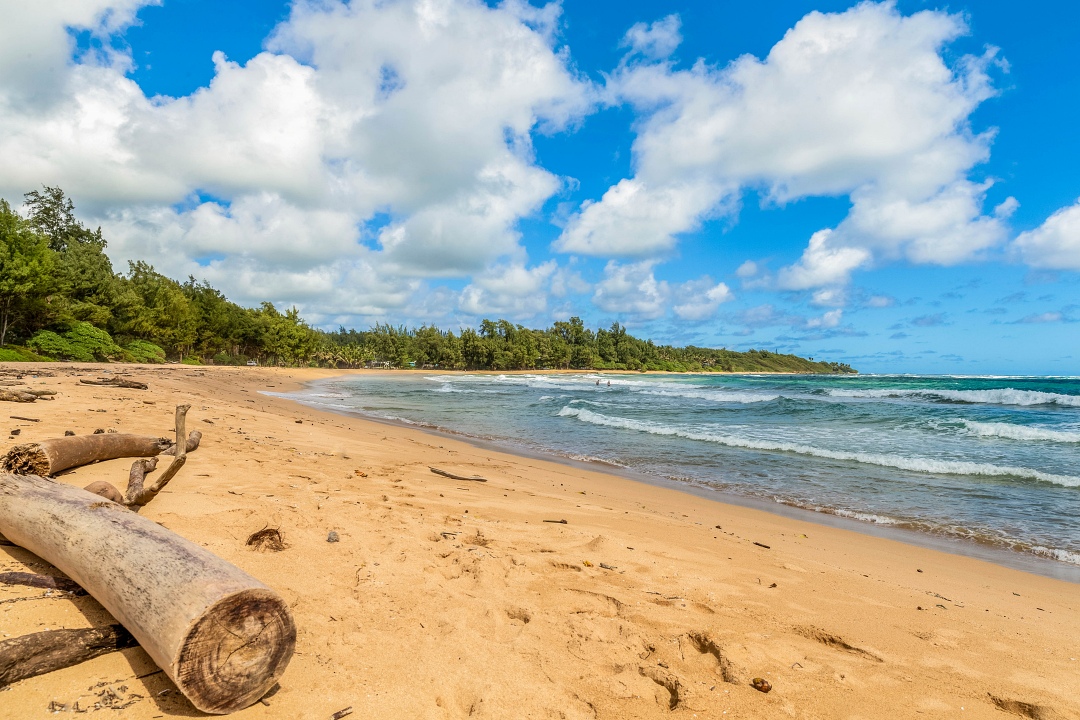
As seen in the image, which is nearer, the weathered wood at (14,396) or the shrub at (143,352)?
the weathered wood at (14,396)

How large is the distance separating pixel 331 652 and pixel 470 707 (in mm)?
781

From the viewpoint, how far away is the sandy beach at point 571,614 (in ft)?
7.89

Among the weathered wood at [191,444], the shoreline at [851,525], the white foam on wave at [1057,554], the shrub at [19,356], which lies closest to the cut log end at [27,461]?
the weathered wood at [191,444]

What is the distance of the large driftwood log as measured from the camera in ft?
6.54

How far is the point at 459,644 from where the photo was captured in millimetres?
2820

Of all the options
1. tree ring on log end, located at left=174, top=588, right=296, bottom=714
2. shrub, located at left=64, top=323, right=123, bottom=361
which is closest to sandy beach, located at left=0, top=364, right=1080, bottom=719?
tree ring on log end, located at left=174, top=588, right=296, bottom=714

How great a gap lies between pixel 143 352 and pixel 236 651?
52438mm

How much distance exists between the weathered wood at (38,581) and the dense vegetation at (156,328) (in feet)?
119

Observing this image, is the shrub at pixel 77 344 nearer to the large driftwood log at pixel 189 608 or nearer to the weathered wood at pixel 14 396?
the weathered wood at pixel 14 396

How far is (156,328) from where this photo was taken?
4828cm

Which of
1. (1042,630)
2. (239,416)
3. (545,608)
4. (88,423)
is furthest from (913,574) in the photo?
(239,416)

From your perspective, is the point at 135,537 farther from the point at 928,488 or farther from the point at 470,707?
the point at 928,488

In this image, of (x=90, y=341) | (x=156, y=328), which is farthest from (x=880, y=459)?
(x=156, y=328)

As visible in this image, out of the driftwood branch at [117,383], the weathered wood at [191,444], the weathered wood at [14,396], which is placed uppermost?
the weathered wood at [14,396]
